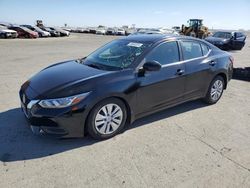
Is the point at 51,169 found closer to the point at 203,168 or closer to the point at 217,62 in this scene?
the point at 203,168

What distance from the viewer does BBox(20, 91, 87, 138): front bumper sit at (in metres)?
3.27

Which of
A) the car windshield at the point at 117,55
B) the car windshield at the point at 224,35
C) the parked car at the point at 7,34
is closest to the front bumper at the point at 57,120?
the car windshield at the point at 117,55

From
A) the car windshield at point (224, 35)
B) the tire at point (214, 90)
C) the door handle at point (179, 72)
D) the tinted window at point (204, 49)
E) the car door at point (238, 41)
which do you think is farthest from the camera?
the car windshield at point (224, 35)

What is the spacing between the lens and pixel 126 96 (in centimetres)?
371

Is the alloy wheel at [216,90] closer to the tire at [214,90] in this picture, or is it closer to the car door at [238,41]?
the tire at [214,90]

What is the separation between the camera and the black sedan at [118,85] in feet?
11.0

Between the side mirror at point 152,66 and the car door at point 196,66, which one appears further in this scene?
the car door at point 196,66

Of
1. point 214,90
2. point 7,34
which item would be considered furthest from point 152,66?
point 7,34

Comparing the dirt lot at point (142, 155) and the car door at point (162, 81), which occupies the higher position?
the car door at point (162, 81)

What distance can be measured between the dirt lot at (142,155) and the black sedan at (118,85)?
29 centimetres

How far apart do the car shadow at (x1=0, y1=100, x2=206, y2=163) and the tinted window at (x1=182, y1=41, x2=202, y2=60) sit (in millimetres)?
1428

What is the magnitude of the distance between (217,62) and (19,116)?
4115 millimetres

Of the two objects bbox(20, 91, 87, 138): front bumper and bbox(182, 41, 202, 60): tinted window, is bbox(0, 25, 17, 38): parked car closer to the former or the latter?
bbox(182, 41, 202, 60): tinted window

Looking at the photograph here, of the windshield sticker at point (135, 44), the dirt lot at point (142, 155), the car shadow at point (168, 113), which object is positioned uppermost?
the windshield sticker at point (135, 44)
